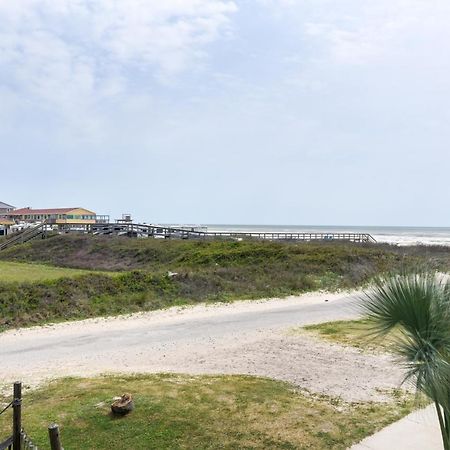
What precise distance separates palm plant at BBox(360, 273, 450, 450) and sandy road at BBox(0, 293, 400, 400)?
4.91m

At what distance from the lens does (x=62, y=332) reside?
49.7 feet

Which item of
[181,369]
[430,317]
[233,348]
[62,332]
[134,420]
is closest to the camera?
[430,317]

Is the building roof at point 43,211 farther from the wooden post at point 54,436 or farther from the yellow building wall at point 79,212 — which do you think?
the wooden post at point 54,436

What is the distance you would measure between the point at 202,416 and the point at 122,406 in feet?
4.21

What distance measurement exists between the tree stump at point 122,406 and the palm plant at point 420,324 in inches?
192

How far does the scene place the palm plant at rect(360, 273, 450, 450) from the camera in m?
3.95

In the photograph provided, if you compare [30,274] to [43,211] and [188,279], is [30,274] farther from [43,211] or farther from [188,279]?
[43,211]

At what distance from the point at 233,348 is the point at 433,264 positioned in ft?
29.1

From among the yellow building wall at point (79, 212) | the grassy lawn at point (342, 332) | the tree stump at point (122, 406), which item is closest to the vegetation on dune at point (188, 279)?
the grassy lawn at point (342, 332)

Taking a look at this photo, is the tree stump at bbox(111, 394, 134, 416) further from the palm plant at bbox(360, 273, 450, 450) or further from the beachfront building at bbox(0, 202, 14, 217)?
the beachfront building at bbox(0, 202, 14, 217)

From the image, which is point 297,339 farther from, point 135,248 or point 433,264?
point 135,248

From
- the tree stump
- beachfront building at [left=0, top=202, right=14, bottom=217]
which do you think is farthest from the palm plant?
beachfront building at [left=0, top=202, right=14, bottom=217]

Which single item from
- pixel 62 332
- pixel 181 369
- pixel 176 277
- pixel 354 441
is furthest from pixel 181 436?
pixel 176 277

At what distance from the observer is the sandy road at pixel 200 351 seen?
33.7ft
